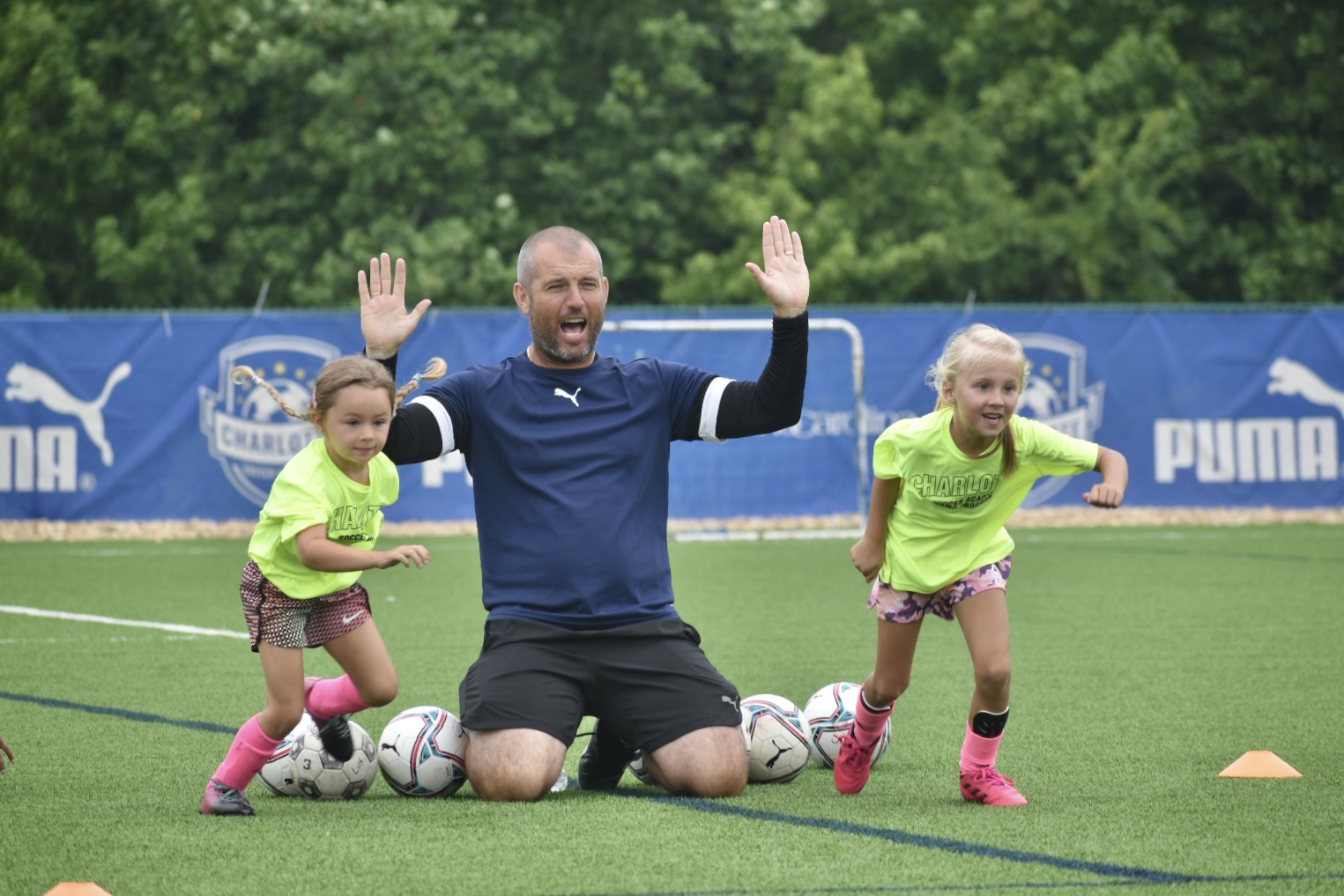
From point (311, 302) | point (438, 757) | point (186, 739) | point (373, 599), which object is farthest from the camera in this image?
point (311, 302)

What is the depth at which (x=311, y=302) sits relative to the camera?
23.4 m

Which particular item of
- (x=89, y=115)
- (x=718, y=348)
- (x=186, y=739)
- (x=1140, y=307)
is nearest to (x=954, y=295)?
(x=1140, y=307)

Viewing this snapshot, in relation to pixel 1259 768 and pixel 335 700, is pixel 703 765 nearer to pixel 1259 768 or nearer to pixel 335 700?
pixel 335 700

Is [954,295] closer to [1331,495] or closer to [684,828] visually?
[1331,495]

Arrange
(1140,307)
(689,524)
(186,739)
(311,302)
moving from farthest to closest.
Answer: (311,302) → (1140,307) → (689,524) → (186,739)

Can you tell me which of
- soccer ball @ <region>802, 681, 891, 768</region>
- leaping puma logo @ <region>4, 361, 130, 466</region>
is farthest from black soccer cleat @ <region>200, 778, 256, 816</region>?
leaping puma logo @ <region>4, 361, 130, 466</region>

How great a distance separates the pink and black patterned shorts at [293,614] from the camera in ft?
17.2

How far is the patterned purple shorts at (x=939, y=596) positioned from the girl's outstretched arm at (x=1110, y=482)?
0.39 m

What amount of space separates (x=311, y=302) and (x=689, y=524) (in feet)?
29.5

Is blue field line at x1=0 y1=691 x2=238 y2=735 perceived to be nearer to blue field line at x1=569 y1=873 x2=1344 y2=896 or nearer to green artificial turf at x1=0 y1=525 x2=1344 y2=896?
green artificial turf at x1=0 y1=525 x2=1344 y2=896

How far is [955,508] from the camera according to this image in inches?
220

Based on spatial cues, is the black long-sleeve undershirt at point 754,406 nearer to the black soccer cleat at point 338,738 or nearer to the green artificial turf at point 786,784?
the black soccer cleat at point 338,738

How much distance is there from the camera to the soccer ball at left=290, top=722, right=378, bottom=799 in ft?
18.1

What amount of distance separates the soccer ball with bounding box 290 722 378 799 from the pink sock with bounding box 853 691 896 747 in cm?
158
